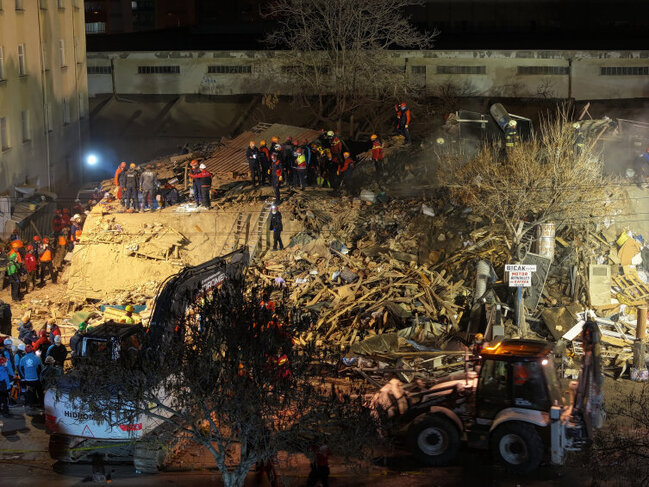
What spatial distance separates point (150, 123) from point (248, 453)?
31.8 m

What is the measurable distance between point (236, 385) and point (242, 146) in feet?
72.6

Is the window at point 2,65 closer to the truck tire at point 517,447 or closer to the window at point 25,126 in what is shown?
the window at point 25,126

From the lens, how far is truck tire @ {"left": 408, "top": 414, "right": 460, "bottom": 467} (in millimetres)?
16891

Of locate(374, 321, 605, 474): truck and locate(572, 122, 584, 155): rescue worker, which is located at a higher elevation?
locate(572, 122, 584, 155): rescue worker

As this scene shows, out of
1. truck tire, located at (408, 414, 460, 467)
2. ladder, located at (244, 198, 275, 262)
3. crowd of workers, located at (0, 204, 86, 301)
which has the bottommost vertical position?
truck tire, located at (408, 414, 460, 467)

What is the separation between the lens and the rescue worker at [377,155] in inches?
1202

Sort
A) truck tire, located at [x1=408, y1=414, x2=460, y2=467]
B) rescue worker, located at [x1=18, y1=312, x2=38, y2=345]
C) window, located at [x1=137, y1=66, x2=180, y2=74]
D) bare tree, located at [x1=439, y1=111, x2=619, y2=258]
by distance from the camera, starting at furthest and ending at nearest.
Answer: window, located at [x1=137, y1=66, x2=180, y2=74] → bare tree, located at [x1=439, y1=111, x2=619, y2=258] → rescue worker, located at [x1=18, y1=312, x2=38, y2=345] → truck tire, located at [x1=408, y1=414, x2=460, y2=467]

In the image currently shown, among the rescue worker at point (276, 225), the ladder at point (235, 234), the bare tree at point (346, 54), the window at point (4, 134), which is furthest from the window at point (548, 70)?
the window at point (4, 134)

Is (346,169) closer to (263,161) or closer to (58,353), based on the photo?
(263,161)

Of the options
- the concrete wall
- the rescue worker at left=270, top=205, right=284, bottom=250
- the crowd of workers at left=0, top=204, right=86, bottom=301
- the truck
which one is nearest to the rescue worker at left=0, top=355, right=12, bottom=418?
the truck

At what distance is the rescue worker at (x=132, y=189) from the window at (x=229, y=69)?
16.3 metres

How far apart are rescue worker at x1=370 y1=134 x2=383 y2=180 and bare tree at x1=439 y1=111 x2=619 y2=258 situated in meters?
5.41

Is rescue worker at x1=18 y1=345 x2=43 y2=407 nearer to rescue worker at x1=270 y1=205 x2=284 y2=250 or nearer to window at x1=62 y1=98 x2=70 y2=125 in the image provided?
rescue worker at x1=270 y1=205 x2=284 y2=250

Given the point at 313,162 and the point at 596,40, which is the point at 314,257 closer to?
the point at 313,162
